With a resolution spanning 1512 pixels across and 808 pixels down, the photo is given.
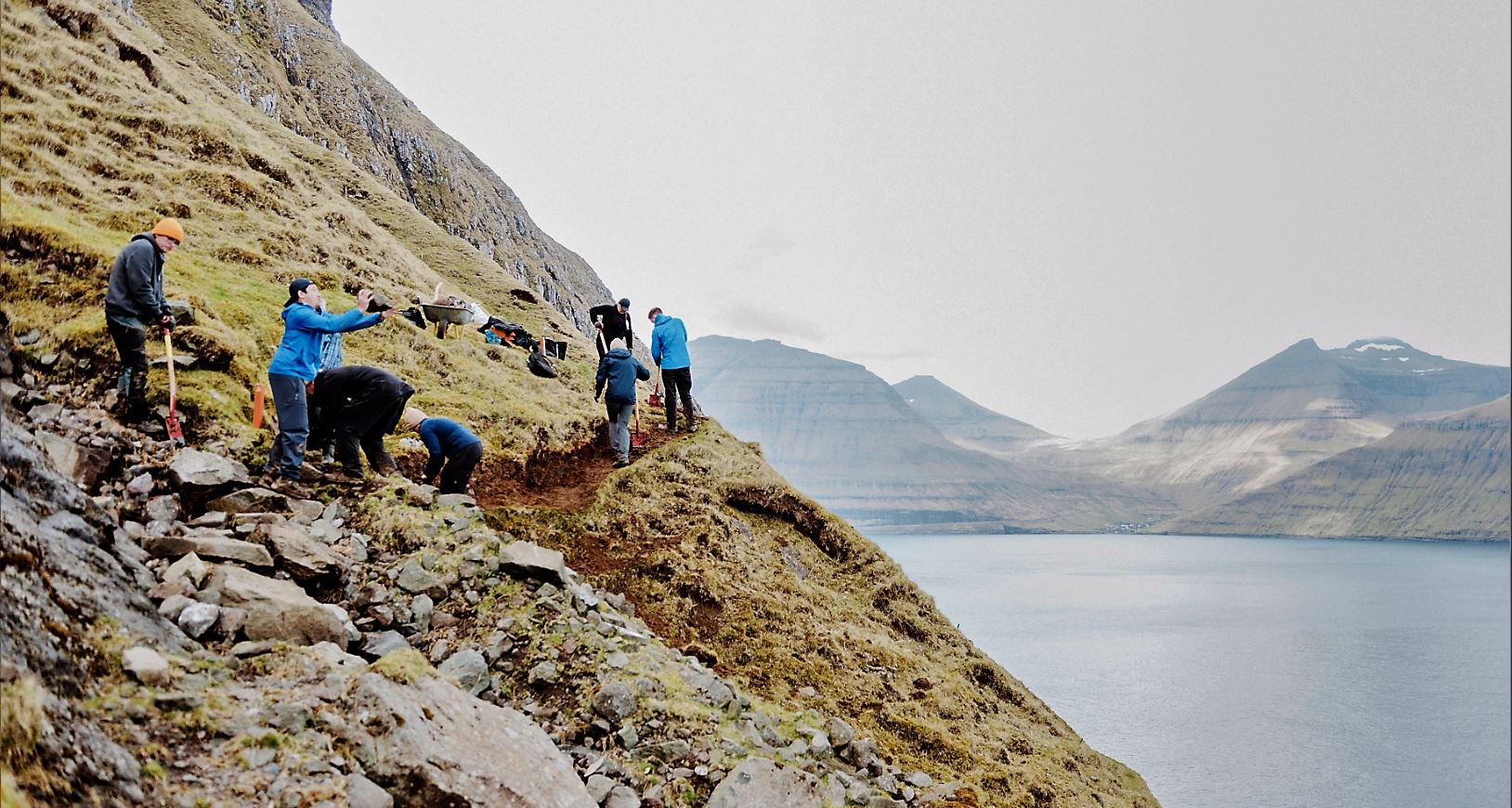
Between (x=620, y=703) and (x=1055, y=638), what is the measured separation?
337ft

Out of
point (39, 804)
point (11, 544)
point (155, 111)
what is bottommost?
point (39, 804)

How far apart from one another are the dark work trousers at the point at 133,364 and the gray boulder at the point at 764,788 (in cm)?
898

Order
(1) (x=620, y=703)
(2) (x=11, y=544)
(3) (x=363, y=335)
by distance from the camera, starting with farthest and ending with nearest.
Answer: (3) (x=363, y=335), (1) (x=620, y=703), (2) (x=11, y=544)

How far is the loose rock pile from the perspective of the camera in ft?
19.6

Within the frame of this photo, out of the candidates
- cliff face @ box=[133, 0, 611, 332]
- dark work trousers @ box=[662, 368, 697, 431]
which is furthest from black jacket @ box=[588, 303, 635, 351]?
cliff face @ box=[133, 0, 611, 332]

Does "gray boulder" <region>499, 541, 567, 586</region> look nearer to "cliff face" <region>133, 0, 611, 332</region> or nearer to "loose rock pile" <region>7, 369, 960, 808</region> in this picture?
"loose rock pile" <region>7, 369, 960, 808</region>

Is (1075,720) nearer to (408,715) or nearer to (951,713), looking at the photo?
(951,713)

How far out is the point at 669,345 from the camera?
20828 millimetres

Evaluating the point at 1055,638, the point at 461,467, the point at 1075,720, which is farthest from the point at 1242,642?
the point at 461,467

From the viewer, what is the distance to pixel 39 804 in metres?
4.34

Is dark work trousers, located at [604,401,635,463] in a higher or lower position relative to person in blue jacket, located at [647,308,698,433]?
lower

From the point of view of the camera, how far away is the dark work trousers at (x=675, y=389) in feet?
69.6

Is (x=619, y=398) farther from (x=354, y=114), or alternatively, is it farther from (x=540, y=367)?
(x=354, y=114)

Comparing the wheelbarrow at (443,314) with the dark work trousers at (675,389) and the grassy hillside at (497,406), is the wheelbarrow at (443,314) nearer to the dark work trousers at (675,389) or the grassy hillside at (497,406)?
the grassy hillside at (497,406)
